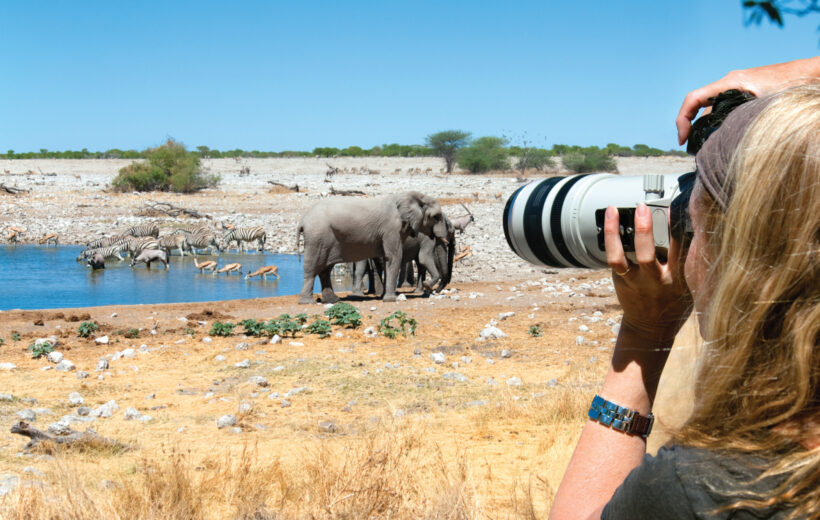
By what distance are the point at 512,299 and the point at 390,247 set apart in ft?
7.25

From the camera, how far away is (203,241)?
81.0 feet

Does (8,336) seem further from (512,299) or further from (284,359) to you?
(512,299)

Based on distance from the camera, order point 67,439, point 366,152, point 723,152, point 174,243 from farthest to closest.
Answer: point 366,152 → point 174,243 → point 67,439 → point 723,152

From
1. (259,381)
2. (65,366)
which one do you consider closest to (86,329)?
(65,366)

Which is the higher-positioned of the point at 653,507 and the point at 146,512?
the point at 653,507

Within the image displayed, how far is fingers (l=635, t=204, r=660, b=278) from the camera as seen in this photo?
5.31 ft

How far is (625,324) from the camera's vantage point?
1.73m

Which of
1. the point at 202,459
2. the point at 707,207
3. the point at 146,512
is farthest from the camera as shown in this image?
the point at 202,459

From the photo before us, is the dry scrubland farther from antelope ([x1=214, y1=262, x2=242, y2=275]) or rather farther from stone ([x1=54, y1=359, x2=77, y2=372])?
antelope ([x1=214, y1=262, x2=242, y2=275])

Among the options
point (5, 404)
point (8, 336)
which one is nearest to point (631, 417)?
point (5, 404)

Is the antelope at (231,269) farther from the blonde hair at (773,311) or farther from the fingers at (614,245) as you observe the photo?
the blonde hair at (773,311)

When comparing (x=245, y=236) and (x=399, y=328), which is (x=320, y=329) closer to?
(x=399, y=328)

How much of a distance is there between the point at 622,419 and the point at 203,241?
23953mm

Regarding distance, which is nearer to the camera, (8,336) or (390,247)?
(8,336)
